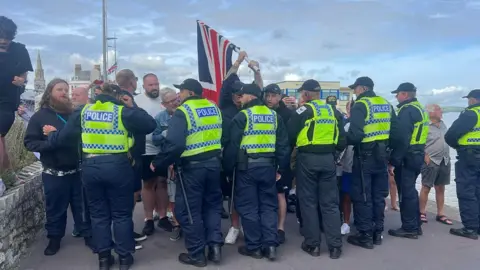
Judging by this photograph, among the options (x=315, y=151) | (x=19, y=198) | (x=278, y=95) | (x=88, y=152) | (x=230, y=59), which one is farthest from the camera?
(x=230, y=59)

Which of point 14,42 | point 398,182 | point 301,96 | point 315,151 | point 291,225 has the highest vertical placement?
point 14,42

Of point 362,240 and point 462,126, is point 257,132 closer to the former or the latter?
point 362,240

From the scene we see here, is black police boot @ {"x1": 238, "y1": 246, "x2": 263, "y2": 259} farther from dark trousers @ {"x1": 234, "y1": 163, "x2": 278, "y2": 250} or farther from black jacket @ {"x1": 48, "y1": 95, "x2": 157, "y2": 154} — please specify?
black jacket @ {"x1": 48, "y1": 95, "x2": 157, "y2": 154}

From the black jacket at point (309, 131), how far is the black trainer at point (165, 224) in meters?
2.07

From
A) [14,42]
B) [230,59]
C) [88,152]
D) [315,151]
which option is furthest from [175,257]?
[230,59]

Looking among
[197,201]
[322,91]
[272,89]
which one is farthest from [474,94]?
[197,201]

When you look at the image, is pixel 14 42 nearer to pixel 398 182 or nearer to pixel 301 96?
pixel 301 96

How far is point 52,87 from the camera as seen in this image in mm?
5195

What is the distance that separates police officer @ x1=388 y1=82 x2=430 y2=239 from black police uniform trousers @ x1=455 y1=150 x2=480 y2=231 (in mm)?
659

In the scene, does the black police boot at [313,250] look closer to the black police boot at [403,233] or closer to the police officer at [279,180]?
the police officer at [279,180]

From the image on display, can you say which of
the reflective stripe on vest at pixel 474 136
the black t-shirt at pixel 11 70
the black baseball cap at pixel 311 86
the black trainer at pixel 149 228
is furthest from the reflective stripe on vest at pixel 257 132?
the reflective stripe on vest at pixel 474 136

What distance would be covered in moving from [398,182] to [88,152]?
4254 millimetres

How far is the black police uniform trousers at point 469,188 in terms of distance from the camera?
20.5 ft

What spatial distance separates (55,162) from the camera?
5.10m
